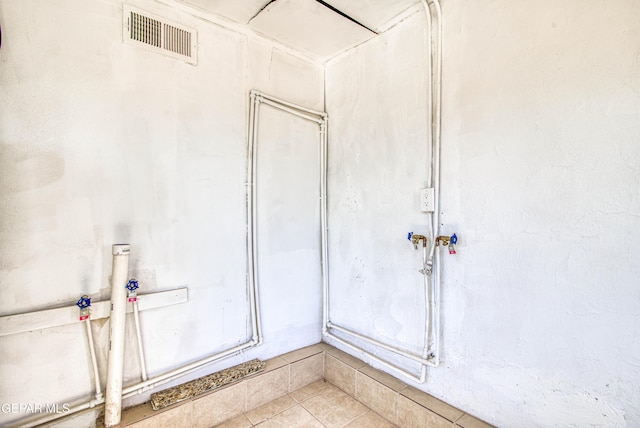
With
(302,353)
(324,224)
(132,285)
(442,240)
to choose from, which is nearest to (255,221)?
(324,224)

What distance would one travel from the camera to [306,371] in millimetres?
2068

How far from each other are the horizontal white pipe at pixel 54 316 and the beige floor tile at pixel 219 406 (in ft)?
1.94

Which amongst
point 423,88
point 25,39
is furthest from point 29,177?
point 423,88

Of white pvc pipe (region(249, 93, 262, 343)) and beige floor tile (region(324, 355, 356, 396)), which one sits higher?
white pvc pipe (region(249, 93, 262, 343))

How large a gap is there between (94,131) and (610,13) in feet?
7.15

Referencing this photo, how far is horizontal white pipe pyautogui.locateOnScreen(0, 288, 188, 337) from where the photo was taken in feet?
4.08

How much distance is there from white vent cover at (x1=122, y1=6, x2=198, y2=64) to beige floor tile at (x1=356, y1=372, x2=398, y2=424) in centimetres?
216

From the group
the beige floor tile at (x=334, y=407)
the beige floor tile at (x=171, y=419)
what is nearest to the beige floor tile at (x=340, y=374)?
the beige floor tile at (x=334, y=407)

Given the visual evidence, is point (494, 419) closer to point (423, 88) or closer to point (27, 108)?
point (423, 88)

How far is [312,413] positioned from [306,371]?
296mm

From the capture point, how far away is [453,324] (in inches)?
60.4

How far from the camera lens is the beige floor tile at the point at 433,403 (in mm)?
1483

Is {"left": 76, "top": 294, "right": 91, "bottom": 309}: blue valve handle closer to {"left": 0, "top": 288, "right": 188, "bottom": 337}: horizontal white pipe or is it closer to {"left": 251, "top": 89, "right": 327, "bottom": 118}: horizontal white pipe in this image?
{"left": 0, "top": 288, "right": 188, "bottom": 337}: horizontal white pipe

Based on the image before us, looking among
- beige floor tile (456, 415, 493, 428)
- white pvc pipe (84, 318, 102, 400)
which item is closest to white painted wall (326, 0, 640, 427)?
beige floor tile (456, 415, 493, 428)
